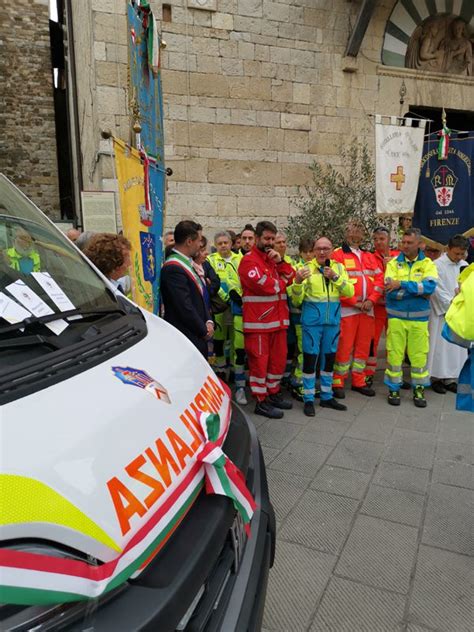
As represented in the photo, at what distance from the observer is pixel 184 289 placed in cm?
382

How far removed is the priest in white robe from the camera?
18.5 feet

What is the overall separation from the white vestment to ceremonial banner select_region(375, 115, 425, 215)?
1.00 metres

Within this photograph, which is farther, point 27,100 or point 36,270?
point 27,100

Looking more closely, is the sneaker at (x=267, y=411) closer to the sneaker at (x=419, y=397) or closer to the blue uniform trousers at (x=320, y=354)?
the blue uniform trousers at (x=320, y=354)

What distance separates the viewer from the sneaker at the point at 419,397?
5227mm

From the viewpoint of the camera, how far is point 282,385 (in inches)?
241

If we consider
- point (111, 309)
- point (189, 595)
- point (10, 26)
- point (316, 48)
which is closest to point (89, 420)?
point (189, 595)

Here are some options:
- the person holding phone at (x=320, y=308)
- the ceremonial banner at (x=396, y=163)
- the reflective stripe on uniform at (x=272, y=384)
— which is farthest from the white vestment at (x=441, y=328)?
the reflective stripe on uniform at (x=272, y=384)

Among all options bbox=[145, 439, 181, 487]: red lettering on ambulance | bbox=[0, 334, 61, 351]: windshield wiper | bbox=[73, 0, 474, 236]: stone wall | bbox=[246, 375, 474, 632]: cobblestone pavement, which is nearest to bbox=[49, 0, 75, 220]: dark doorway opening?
bbox=[73, 0, 474, 236]: stone wall

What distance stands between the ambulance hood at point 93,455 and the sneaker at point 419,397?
4337mm

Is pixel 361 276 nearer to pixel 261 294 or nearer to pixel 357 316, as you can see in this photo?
pixel 357 316

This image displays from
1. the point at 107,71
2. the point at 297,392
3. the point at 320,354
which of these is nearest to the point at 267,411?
the point at 297,392

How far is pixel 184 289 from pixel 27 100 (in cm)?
1904

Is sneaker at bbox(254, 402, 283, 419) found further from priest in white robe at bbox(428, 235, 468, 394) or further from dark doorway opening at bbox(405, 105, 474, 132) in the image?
dark doorway opening at bbox(405, 105, 474, 132)
